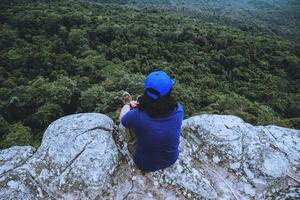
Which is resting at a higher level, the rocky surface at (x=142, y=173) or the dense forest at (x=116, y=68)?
the rocky surface at (x=142, y=173)

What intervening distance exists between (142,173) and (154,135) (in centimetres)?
114

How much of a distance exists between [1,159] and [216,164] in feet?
14.1

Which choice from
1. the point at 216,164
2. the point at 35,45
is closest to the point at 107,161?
the point at 216,164

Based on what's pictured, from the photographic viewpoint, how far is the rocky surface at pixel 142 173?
201 inches

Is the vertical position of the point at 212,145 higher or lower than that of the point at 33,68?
higher

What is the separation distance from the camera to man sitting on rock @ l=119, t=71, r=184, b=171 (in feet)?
15.1

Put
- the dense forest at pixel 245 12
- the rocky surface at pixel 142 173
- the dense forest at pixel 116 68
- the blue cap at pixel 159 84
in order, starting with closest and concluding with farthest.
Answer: the blue cap at pixel 159 84, the rocky surface at pixel 142 173, the dense forest at pixel 116 68, the dense forest at pixel 245 12

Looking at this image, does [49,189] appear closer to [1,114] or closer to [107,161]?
[107,161]

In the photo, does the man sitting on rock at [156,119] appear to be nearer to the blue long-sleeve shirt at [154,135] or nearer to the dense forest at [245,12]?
the blue long-sleeve shirt at [154,135]

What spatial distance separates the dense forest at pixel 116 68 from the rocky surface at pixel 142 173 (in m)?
12.7

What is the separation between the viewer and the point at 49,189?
16.6 ft

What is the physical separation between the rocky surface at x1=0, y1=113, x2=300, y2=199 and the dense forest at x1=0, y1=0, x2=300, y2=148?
12.7 meters

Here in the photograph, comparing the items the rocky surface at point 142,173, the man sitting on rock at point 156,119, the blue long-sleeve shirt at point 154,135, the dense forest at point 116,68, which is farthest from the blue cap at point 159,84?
the dense forest at point 116,68

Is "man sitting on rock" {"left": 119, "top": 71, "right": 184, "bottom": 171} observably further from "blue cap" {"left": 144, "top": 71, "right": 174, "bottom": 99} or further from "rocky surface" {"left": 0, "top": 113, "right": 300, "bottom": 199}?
"rocky surface" {"left": 0, "top": 113, "right": 300, "bottom": 199}
